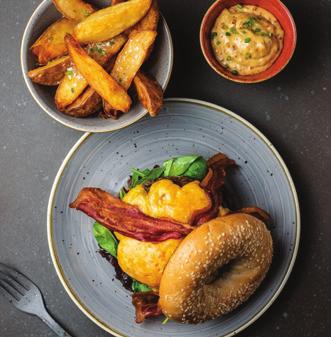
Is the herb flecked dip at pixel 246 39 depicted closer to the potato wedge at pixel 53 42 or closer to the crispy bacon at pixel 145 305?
the potato wedge at pixel 53 42

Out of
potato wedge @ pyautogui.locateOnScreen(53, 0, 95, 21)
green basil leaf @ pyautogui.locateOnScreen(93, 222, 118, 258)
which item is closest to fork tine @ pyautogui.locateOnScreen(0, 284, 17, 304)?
green basil leaf @ pyautogui.locateOnScreen(93, 222, 118, 258)

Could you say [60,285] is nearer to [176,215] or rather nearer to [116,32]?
[176,215]

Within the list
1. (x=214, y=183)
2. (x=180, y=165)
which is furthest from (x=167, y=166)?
(x=214, y=183)

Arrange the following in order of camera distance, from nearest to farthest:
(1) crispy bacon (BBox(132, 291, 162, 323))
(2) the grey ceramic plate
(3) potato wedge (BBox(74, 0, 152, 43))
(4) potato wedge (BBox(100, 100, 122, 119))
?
(3) potato wedge (BBox(74, 0, 152, 43)), (4) potato wedge (BBox(100, 100, 122, 119)), (1) crispy bacon (BBox(132, 291, 162, 323)), (2) the grey ceramic plate

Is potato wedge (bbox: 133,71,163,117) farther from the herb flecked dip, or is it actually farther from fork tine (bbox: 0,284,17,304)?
fork tine (bbox: 0,284,17,304)

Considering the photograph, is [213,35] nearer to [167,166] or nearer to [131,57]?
[131,57]

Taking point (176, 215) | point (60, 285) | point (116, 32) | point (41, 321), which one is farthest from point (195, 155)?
point (41, 321)

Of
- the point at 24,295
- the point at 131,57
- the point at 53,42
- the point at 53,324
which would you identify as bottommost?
the point at 53,324
